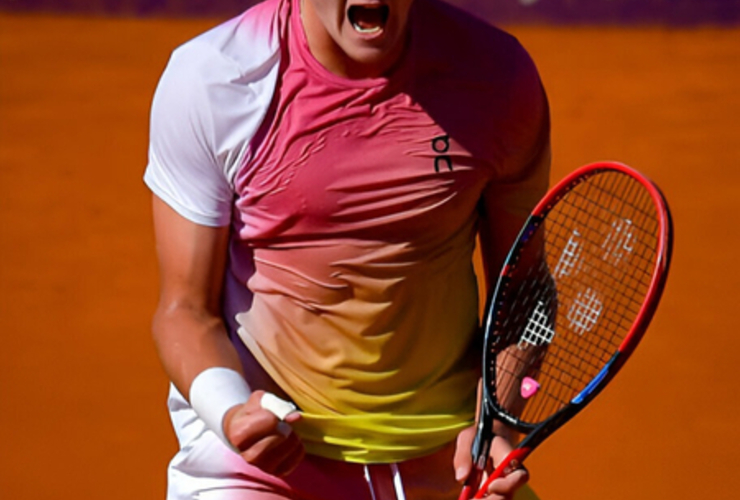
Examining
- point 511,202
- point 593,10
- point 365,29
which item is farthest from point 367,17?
point 593,10

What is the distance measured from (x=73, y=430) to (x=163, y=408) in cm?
37

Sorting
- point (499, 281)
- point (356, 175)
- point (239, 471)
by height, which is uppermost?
point (356, 175)

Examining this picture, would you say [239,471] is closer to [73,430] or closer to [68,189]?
[73,430]

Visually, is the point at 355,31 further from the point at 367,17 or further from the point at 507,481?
the point at 507,481

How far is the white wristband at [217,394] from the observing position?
3.12m

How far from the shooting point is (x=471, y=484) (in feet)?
10.7

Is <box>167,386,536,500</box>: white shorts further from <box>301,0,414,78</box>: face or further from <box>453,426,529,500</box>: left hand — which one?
<box>301,0,414,78</box>: face

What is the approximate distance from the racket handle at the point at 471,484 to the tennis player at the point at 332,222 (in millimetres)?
19

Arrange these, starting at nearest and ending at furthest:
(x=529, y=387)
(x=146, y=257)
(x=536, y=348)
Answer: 1. (x=529, y=387)
2. (x=536, y=348)
3. (x=146, y=257)

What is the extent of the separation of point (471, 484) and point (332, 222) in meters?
0.58

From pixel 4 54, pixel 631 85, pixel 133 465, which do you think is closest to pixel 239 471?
pixel 133 465

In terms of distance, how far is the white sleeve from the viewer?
10.4ft

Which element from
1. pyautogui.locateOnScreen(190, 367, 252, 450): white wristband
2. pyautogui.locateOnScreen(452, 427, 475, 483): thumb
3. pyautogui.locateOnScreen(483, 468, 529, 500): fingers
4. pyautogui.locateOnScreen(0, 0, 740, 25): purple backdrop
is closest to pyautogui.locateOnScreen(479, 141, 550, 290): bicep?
pyautogui.locateOnScreen(452, 427, 475, 483): thumb

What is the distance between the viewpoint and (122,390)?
6770 millimetres
